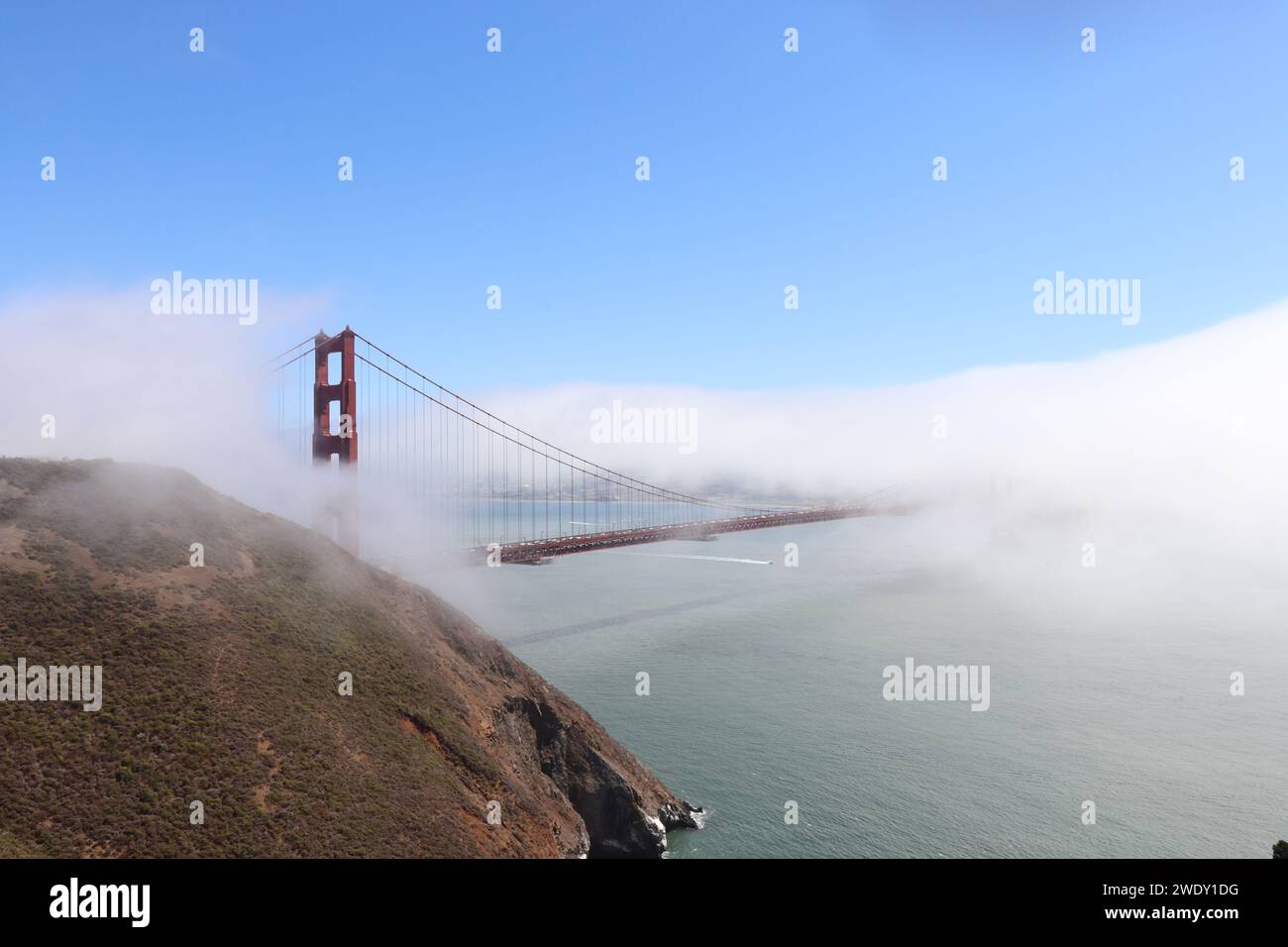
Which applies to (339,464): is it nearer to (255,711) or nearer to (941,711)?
(255,711)

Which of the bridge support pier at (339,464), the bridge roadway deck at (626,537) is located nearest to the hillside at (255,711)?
the bridge support pier at (339,464)

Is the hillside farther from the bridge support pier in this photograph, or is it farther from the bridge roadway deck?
the bridge roadway deck

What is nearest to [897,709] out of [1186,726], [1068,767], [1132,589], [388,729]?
[1068,767]

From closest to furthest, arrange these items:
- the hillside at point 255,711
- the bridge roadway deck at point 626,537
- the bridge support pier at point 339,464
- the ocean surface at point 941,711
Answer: the hillside at point 255,711 → the ocean surface at point 941,711 → the bridge support pier at point 339,464 → the bridge roadway deck at point 626,537

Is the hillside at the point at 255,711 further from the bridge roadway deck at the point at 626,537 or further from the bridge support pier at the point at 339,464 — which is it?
the bridge roadway deck at the point at 626,537

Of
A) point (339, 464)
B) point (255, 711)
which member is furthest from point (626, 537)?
point (255, 711)

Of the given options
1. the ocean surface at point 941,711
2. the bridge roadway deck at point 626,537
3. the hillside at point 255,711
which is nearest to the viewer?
the hillside at point 255,711
